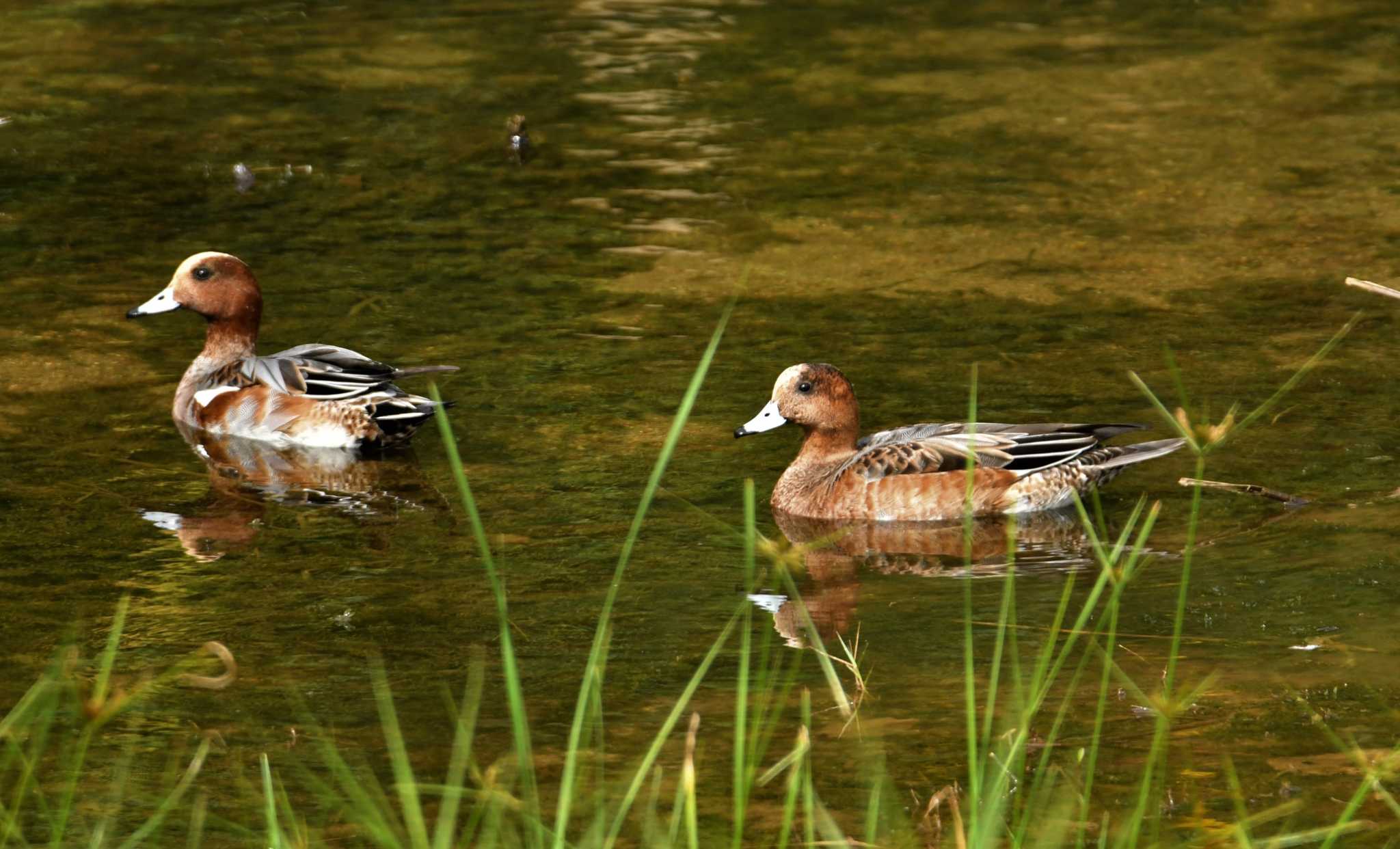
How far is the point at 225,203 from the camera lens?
12445 millimetres

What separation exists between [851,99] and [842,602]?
850cm

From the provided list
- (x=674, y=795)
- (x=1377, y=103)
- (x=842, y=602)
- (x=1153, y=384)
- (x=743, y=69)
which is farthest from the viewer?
(x=743, y=69)

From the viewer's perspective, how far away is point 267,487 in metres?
8.45

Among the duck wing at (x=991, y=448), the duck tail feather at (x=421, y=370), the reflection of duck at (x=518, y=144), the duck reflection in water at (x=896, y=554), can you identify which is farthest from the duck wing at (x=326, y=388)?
the reflection of duck at (x=518, y=144)

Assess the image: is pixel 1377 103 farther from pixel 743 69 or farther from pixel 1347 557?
pixel 1347 557

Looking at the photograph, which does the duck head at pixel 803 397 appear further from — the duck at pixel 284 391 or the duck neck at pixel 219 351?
the duck neck at pixel 219 351

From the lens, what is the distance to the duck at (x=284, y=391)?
29.2ft

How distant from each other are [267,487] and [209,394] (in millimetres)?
946

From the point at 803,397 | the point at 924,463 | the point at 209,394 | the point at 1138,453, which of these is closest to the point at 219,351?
the point at 209,394

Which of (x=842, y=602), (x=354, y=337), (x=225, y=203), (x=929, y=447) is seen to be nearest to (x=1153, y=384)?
(x=929, y=447)

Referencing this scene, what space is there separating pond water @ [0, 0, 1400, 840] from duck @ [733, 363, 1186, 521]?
210 millimetres

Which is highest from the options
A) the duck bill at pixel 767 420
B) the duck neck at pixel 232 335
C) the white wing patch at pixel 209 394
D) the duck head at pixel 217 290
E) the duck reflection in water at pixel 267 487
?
the duck head at pixel 217 290

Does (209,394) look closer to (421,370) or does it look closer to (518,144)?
(421,370)

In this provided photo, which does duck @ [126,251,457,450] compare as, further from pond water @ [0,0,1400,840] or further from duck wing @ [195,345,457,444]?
pond water @ [0,0,1400,840]
